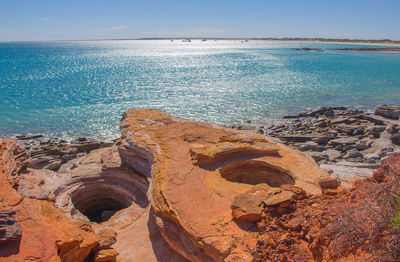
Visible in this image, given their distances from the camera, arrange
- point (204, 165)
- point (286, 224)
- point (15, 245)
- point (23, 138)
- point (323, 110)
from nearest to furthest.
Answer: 1. point (15, 245)
2. point (286, 224)
3. point (204, 165)
4. point (23, 138)
5. point (323, 110)

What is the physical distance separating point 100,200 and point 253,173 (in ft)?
27.7

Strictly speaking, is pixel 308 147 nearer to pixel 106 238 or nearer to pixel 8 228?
pixel 106 238

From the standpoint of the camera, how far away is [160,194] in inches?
350

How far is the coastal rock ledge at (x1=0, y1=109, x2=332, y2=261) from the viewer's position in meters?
7.02

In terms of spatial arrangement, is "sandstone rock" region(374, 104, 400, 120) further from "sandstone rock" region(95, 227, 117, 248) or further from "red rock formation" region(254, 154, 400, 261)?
"sandstone rock" region(95, 227, 117, 248)

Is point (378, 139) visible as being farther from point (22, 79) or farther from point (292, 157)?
point (22, 79)

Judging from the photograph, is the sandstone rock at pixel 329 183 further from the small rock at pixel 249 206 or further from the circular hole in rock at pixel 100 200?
the circular hole in rock at pixel 100 200

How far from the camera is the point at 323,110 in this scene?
102 ft

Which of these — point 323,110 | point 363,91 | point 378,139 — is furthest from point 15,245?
point 363,91

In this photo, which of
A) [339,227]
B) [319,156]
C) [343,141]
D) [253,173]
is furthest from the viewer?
[343,141]

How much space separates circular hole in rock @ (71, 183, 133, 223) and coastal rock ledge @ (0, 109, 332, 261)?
0.05 m

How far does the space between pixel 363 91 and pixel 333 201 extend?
42.8m

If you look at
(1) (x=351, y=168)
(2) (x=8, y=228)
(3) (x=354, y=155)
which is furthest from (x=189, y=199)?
(3) (x=354, y=155)

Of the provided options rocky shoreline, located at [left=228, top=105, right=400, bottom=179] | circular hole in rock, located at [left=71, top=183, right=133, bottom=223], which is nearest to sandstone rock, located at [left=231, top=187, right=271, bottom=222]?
rocky shoreline, located at [left=228, top=105, right=400, bottom=179]
